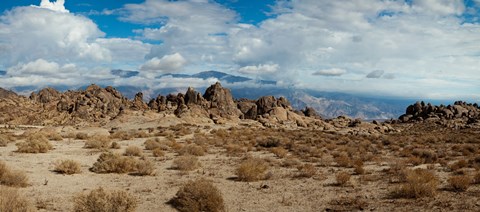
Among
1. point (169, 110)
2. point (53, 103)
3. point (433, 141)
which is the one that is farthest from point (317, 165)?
point (53, 103)

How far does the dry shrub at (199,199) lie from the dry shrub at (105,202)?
174cm

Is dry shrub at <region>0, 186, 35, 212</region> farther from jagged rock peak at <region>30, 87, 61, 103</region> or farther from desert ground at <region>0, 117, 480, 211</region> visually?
jagged rock peak at <region>30, 87, 61, 103</region>

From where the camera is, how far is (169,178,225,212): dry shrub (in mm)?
12523

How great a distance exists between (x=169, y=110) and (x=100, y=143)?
54195 millimetres

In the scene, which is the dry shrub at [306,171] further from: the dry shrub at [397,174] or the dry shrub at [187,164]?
the dry shrub at [187,164]

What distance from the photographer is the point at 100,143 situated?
3175 centimetres

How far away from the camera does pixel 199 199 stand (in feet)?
41.6

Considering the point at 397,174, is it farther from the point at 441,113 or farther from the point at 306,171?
the point at 441,113

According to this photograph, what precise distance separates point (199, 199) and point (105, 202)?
2.96 meters

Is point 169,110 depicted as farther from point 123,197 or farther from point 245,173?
point 123,197

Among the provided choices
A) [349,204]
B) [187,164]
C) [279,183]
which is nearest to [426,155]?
[279,183]

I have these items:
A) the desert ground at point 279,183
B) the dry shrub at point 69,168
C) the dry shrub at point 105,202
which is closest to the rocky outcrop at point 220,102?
the desert ground at point 279,183

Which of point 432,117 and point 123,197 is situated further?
point 432,117

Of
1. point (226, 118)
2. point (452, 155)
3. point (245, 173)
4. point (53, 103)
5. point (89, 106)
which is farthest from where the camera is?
point (53, 103)
